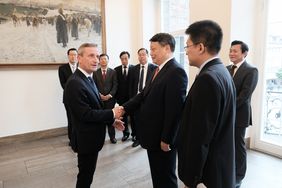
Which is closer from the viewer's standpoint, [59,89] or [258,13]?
[258,13]

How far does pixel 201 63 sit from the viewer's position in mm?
1301

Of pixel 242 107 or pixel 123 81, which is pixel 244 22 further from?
pixel 123 81

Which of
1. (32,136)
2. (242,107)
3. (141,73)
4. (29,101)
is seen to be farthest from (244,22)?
(32,136)

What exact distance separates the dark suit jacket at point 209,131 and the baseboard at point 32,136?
12.0ft

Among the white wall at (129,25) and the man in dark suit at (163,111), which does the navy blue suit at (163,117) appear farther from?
the white wall at (129,25)

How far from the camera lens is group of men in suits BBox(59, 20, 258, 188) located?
1187 millimetres

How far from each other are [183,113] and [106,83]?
9.52 ft

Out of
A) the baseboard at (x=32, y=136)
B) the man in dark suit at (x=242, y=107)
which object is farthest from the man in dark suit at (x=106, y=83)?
the man in dark suit at (x=242, y=107)

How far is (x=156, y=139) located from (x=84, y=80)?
73cm

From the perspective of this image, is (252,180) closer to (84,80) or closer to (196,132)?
(196,132)

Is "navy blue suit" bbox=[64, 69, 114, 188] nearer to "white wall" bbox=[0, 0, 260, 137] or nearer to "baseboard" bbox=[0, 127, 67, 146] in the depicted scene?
"white wall" bbox=[0, 0, 260, 137]

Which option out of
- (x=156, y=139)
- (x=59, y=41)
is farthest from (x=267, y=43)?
(x=59, y=41)

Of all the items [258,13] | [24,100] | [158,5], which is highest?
[158,5]

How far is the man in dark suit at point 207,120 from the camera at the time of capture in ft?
3.81
